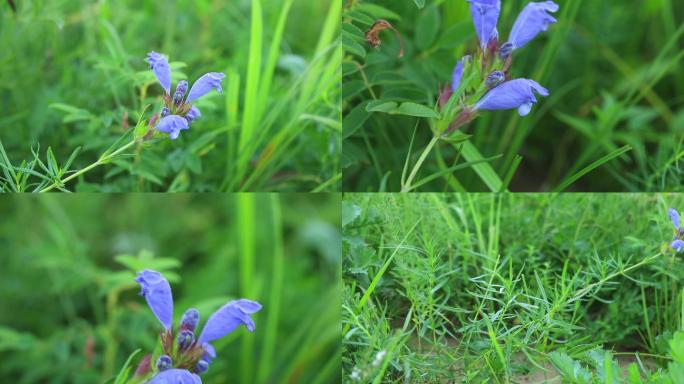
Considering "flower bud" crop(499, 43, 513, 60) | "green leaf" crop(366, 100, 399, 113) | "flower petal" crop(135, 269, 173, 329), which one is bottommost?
"flower petal" crop(135, 269, 173, 329)

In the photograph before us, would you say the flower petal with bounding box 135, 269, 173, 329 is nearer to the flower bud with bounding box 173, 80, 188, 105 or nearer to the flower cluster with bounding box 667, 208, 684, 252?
the flower bud with bounding box 173, 80, 188, 105

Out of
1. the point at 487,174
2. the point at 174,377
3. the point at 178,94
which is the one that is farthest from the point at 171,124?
the point at 487,174

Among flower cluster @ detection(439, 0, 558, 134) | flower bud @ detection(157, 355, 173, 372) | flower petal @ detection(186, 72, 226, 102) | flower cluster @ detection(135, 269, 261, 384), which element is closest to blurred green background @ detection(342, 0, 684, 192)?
flower cluster @ detection(439, 0, 558, 134)

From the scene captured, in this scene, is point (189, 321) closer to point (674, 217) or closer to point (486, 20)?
point (486, 20)

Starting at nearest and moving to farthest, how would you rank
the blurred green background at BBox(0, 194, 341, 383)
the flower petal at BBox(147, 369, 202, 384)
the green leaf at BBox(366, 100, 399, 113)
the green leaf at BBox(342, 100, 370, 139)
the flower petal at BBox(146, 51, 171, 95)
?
the flower petal at BBox(147, 369, 202, 384), the flower petal at BBox(146, 51, 171, 95), the green leaf at BBox(366, 100, 399, 113), the green leaf at BBox(342, 100, 370, 139), the blurred green background at BBox(0, 194, 341, 383)

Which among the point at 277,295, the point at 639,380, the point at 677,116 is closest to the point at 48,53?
the point at 277,295

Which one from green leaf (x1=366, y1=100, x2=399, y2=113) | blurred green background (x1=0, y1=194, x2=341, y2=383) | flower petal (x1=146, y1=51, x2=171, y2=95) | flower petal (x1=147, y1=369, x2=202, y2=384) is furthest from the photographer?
blurred green background (x1=0, y1=194, x2=341, y2=383)

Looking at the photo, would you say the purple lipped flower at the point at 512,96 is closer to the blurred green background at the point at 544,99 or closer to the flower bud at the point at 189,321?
the blurred green background at the point at 544,99

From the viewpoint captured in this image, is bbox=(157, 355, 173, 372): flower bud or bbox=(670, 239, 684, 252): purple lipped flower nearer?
bbox=(157, 355, 173, 372): flower bud
